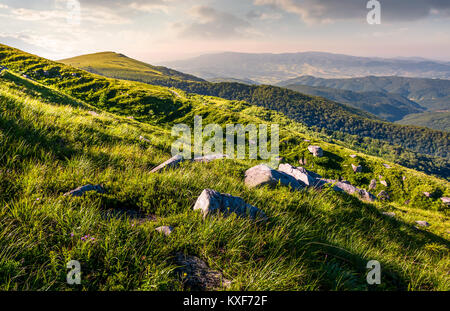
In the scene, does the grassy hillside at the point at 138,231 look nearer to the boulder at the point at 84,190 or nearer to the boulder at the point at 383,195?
the boulder at the point at 84,190

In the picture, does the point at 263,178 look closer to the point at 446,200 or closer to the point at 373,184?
the point at 373,184

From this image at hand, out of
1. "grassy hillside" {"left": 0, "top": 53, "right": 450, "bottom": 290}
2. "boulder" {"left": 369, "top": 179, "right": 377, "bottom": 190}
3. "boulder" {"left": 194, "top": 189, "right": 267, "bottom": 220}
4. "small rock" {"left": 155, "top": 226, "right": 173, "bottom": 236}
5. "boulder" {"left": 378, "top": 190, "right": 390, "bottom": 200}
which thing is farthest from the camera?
"boulder" {"left": 369, "top": 179, "right": 377, "bottom": 190}

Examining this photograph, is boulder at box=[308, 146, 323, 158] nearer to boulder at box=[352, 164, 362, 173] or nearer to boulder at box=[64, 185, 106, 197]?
boulder at box=[352, 164, 362, 173]

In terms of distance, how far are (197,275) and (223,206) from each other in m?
1.67

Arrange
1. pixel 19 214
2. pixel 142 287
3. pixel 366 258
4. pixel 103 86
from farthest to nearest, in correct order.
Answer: pixel 103 86 < pixel 366 258 < pixel 19 214 < pixel 142 287

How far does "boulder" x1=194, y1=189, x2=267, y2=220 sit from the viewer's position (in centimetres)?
421

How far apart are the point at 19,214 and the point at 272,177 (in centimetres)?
681

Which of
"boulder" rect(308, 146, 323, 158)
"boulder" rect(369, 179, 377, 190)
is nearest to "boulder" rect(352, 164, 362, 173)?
"boulder" rect(369, 179, 377, 190)

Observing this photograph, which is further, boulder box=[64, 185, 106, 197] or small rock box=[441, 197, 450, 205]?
small rock box=[441, 197, 450, 205]

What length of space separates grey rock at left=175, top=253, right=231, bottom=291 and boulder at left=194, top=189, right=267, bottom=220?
1004 mm
